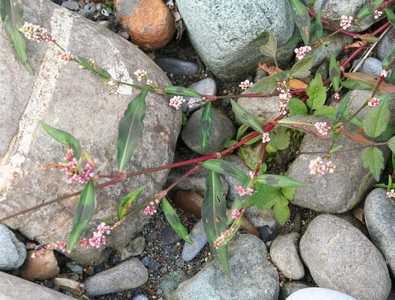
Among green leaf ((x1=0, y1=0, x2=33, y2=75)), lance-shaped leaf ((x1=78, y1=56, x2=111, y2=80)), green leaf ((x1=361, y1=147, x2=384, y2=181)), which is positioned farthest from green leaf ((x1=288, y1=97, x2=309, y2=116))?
green leaf ((x1=0, y1=0, x2=33, y2=75))

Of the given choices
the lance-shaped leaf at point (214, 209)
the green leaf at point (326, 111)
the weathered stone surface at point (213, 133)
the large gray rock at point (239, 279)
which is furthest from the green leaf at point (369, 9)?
the large gray rock at point (239, 279)

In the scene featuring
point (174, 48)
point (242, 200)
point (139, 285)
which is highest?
point (174, 48)

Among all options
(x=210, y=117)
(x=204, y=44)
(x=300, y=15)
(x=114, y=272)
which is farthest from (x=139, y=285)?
(x=300, y=15)

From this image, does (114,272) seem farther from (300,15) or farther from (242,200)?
(300,15)

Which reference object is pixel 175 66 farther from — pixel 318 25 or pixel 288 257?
pixel 288 257

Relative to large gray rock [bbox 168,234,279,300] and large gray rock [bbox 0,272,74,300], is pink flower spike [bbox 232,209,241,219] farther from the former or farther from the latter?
large gray rock [bbox 0,272,74,300]
